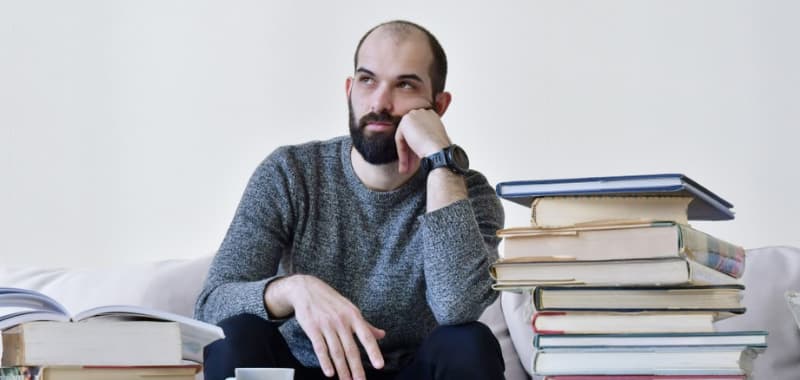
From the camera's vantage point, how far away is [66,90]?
9.90 ft

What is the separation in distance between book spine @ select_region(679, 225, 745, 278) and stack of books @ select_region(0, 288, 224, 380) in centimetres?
61

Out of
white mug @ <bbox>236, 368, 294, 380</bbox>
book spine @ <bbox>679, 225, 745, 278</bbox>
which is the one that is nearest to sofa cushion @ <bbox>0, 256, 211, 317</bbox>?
white mug @ <bbox>236, 368, 294, 380</bbox>

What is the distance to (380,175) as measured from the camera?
84.9 inches

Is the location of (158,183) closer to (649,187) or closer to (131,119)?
(131,119)

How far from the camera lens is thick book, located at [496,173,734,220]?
4.18 feet

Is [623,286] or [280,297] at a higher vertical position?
[623,286]

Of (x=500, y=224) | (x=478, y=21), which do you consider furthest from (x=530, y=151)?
(x=500, y=224)

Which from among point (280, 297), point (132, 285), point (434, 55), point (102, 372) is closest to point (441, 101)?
point (434, 55)

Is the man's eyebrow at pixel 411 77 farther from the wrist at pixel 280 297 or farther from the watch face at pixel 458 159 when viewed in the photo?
the wrist at pixel 280 297

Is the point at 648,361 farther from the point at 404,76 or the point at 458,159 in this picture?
the point at 404,76

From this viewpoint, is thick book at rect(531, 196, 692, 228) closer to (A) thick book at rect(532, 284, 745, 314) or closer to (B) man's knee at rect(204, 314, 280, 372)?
(A) thick book at rect(532, 284, 745, 314)

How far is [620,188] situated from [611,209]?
0.04 meters

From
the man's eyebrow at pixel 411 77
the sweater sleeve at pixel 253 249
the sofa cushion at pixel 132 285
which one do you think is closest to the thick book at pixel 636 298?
the sweater sleeve at pixel 253 249

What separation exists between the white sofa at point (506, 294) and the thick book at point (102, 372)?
964mm
